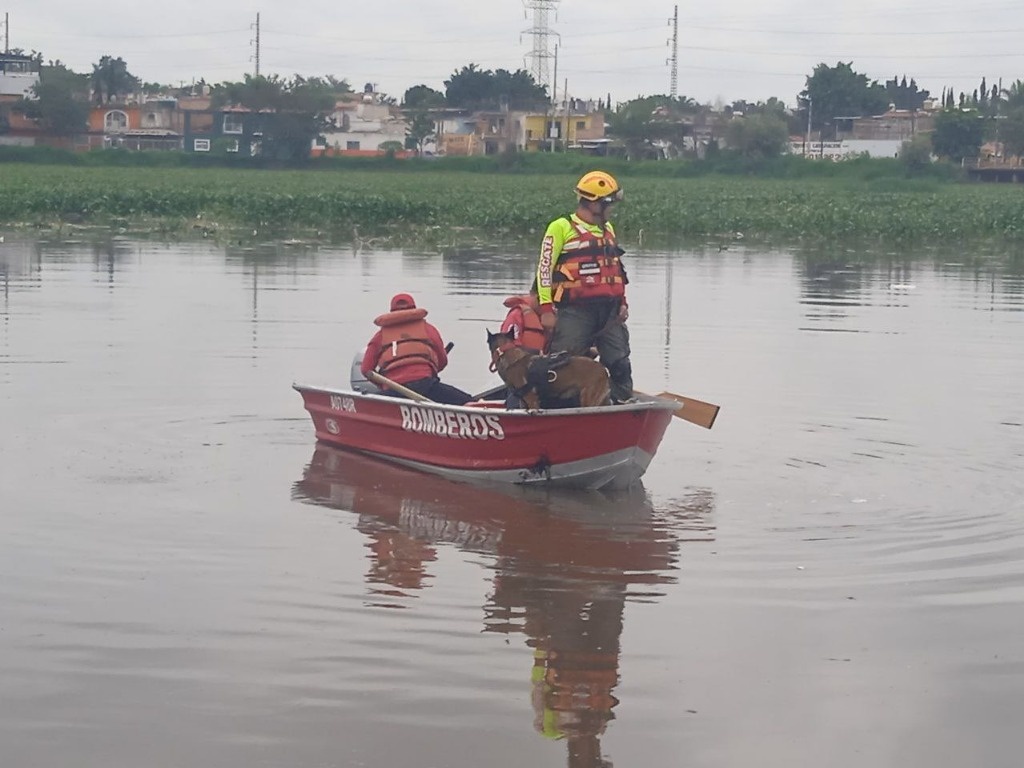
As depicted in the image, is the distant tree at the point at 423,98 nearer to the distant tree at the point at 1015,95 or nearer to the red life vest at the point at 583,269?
the distant tree at the point at 1015,95

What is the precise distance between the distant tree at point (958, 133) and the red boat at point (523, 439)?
3766 inches

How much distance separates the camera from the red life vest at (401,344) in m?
12.0

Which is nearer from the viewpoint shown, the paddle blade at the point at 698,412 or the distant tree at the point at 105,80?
the paddle blade at the point at 698,412

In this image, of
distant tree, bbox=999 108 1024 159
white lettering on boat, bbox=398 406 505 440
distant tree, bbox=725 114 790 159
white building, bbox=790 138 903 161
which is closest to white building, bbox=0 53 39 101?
distant tree, bbox=725 114 790 159

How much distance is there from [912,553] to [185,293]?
15.3 m

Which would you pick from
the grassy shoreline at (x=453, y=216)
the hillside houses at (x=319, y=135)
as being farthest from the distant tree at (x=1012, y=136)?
the grassy shoreline at (x=453, y=216)

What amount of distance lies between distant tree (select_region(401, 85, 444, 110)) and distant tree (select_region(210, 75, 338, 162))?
23412 millimetres

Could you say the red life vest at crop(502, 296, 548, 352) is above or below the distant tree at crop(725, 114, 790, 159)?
below

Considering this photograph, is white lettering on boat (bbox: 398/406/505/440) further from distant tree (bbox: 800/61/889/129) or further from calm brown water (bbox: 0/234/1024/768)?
distant tree (bbox: 800/61/889/129)

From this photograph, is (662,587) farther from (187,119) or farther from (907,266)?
(187,119)

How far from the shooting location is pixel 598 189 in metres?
10.9

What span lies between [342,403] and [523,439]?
1.77 meters

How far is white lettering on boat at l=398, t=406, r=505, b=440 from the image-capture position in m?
10.9

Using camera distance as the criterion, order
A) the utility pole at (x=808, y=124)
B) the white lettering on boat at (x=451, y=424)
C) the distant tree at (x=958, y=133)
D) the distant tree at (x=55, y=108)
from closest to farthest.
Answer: the white lettering on boat at (x=451, y=424)
the distant tree at (x=958, y=133)
the distant tree at (x=55, y=108)
the utility pole at (x=808, y=124)
